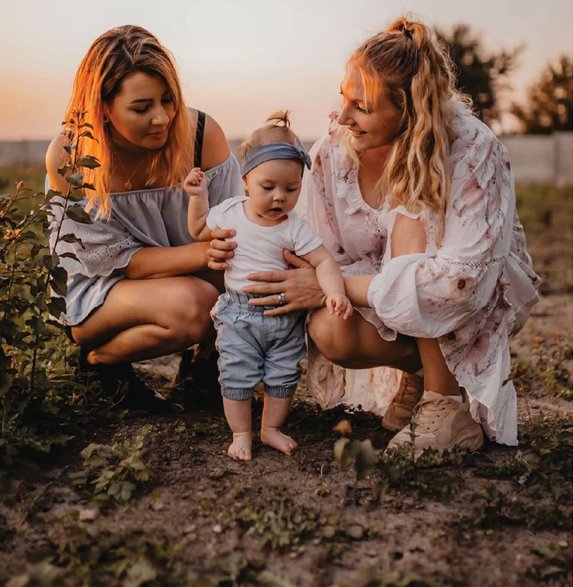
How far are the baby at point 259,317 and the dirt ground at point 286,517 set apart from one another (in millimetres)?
159

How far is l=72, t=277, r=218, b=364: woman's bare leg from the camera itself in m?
3.47

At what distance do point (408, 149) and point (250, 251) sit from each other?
0.69 meters

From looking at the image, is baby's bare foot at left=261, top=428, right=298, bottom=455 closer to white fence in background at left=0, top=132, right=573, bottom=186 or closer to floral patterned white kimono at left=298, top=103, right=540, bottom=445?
floral patterned white kimono at left=298, top=103, right=540, bottom=445

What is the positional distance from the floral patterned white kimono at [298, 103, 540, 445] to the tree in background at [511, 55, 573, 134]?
33.5 meters

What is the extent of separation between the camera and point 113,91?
3.26 meters

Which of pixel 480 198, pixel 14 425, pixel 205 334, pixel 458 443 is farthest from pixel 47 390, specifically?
pixel 480 198

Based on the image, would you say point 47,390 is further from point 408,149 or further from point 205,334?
point 408,149

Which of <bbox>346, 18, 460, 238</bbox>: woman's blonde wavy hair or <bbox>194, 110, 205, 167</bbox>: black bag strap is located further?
<bbox>194, 110, 205, 167</bbox>: black bag strap

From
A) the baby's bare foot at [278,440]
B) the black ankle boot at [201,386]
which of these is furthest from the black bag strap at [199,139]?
the baby's bare foot at [278,440]

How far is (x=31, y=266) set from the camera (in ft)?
10.5

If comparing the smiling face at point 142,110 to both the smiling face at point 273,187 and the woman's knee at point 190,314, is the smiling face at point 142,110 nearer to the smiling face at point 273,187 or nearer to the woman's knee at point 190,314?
the smiling face at point 273,187

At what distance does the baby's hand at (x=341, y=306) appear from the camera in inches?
117

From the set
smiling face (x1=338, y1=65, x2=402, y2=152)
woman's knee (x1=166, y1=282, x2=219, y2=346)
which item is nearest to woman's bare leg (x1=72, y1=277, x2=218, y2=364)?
woman's knee (x1=166, y1=282, x2=219, y2=346)

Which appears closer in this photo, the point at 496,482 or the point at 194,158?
the point at 496,482
